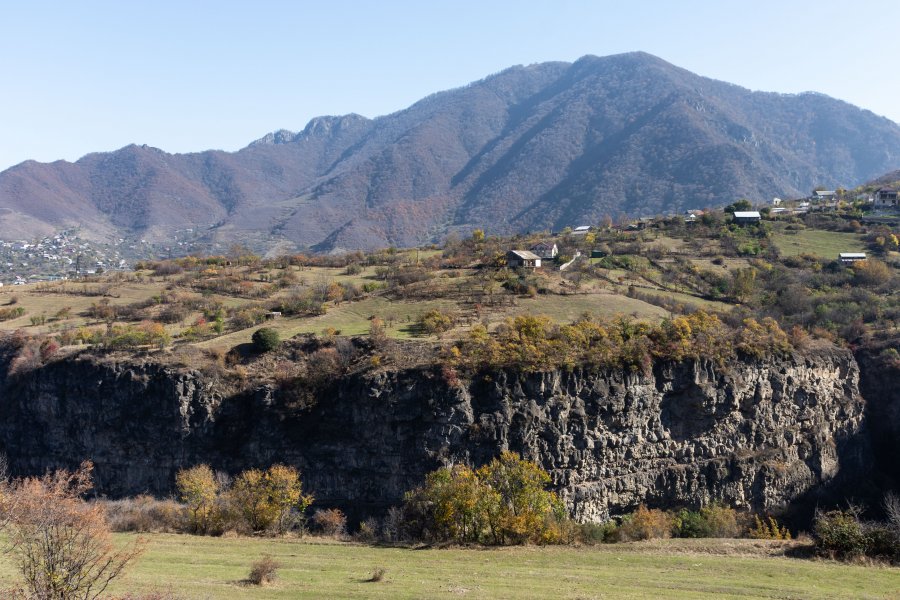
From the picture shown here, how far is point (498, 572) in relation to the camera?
23500mm

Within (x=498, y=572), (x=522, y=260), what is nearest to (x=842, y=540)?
(x=498, y=572)

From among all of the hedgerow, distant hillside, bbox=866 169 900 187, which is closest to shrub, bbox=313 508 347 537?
the hedgerow

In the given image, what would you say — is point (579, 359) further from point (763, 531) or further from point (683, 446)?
point (763, 531)

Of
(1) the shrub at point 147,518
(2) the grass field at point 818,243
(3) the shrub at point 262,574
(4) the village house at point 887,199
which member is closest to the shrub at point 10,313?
(1) the shrub at point 147,518

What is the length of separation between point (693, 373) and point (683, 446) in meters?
5.64

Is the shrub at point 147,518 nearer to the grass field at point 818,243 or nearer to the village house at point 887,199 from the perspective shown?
the grass field at point 818,243

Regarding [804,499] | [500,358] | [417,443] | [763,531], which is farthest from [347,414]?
[804,499]

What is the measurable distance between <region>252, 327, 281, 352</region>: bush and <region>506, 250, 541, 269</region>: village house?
30.3 m

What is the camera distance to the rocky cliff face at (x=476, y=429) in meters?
44.8

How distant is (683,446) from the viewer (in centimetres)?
4866

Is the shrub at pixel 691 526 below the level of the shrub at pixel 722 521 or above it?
above

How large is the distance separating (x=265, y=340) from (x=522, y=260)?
3232cm

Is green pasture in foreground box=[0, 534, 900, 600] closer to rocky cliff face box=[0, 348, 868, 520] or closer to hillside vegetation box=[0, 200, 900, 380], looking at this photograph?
rocky cliff face box=[0, 348, 868, 520]

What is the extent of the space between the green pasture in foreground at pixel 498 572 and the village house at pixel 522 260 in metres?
46.2
